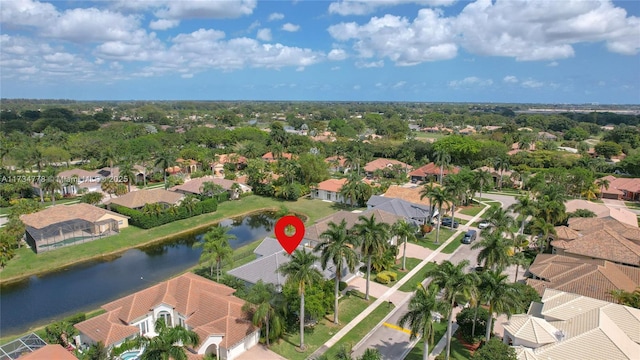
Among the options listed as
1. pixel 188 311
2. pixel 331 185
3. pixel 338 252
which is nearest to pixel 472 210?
pixel 331 185

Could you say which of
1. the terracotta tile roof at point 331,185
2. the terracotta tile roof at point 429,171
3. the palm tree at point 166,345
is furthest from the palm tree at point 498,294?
the terracotta tile roof at point 429,171

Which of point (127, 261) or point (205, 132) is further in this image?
point (205, 132)

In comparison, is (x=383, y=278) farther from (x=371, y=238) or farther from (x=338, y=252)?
(x=338, y=252)

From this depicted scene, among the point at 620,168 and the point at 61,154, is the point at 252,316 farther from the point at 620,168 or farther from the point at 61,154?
the point at 620,168

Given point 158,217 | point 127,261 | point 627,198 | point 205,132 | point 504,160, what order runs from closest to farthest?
point 127,261 < point 158,217 < point 627,198 < point 504,160 < point 205,132

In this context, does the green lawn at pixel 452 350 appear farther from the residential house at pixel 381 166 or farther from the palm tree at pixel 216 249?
the residential house at pixel 381 166

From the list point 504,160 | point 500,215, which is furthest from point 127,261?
point 504,160

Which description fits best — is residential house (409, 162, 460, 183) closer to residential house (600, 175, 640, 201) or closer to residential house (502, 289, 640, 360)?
residential house (600, 175, 640, 201)
